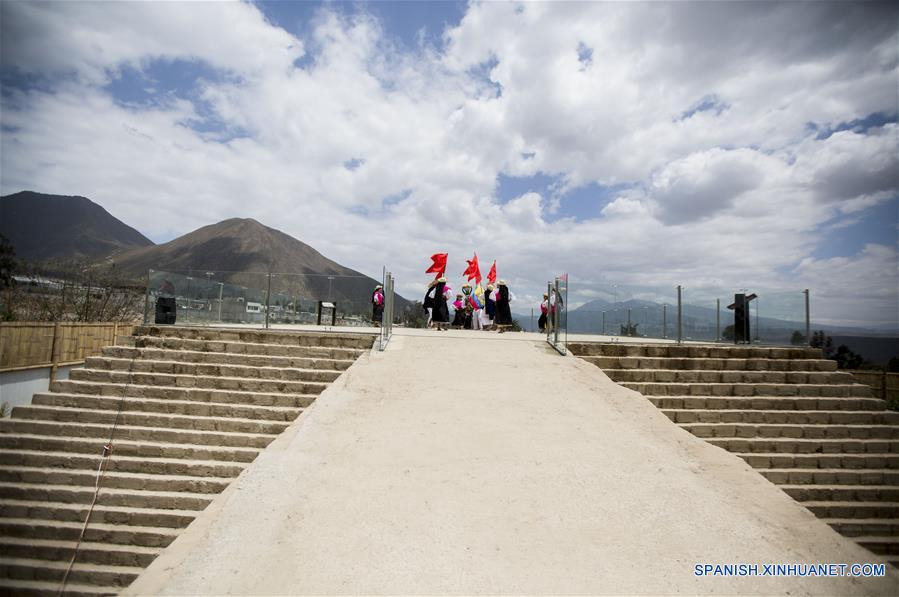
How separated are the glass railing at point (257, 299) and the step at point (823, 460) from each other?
9296mm

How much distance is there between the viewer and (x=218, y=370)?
8828mm

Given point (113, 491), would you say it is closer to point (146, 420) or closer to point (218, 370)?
point (146, 420)

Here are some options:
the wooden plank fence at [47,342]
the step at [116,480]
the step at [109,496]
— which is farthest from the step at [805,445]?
the wooden plank fence at [47,342]

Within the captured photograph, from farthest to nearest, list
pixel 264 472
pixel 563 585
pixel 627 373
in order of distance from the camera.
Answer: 1. pixel 627 373
2. pixel 264 472
3. pixel 563 585

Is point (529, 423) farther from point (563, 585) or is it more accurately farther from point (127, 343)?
point (127, 343)

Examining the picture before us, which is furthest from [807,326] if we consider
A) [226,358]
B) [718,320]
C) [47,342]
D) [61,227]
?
[61,227]

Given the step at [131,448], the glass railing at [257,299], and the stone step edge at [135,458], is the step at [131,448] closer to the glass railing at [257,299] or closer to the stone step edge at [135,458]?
the stone step edge at [135,458]

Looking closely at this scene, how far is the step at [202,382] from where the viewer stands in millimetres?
8453

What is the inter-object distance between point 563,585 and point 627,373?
249 inches

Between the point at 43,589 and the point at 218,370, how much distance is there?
3811 mm

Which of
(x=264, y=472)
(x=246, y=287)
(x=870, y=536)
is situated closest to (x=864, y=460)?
(x=870, y=536)

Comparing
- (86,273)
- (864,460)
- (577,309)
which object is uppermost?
(86,273)

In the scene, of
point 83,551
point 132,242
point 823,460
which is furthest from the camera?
point 132,242

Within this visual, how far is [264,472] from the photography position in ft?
16.4
